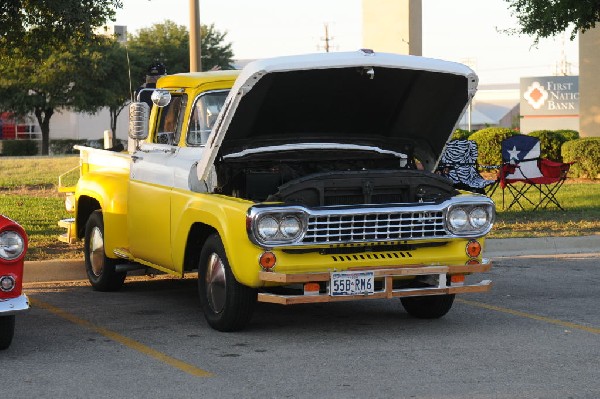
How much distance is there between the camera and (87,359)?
806cm

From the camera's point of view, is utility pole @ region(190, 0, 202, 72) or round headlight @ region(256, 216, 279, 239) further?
utility pole @ region(190, 0, 202, 72)

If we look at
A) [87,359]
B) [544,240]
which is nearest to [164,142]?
[87,359]

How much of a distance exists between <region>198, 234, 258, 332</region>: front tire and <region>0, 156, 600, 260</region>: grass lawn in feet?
15.7

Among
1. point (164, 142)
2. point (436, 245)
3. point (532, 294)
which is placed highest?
point (164, 142)

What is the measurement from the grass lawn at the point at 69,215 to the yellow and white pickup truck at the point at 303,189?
393cm

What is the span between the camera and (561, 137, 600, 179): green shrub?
26594 millimetres

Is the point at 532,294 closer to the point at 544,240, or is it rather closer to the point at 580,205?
the point at 544,240

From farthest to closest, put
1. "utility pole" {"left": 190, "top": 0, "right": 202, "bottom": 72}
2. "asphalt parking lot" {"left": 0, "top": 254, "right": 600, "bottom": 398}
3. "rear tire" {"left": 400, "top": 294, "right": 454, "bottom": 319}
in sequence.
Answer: "utility pole" {"left": 190, "top": 0, "right": 202, "bottom": 72} → "rear tire" {"left": 400, "top": 294, "right": 454, "bottom": 319} → "asphalt parking lot" {"left": 0, "top": 254, "right": 600, "bottom": 398}

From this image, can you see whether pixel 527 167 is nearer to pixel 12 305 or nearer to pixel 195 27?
pixel 195 27

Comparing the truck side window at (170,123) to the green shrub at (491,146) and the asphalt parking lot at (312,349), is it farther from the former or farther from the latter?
the green shrub at (491,146)

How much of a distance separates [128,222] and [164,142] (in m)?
0.93

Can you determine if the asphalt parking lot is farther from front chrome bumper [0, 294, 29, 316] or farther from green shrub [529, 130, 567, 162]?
green shrub [529, 130, 567, 162]

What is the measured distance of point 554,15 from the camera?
20766mm

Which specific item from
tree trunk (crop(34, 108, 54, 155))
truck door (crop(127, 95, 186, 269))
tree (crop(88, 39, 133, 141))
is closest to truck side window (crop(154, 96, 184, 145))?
truck door (crop(127, 95, 186, 269))
